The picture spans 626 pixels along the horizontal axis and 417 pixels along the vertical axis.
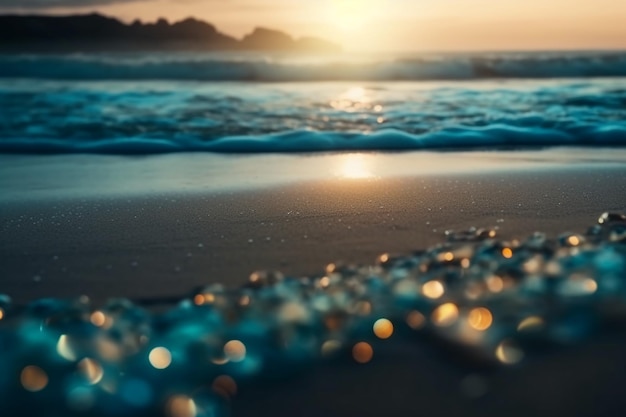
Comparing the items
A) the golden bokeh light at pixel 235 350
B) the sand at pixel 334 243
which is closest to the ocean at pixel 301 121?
the sand at pixel 334 243

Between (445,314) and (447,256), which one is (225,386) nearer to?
(445,314)

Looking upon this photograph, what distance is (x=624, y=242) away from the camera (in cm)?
195

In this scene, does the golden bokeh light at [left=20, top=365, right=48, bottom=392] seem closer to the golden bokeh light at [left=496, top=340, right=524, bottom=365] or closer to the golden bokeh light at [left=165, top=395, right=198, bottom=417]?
the golden bokeh light at [left=165, top=395, right=198, bottom=417]

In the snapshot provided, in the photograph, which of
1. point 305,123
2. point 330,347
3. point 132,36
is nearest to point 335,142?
point 305,123

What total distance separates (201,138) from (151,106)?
2.08m

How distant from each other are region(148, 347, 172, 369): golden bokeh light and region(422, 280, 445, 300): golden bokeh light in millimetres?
598

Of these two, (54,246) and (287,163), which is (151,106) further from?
(54,246)

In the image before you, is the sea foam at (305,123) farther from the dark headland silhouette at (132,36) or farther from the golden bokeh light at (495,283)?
the dark headland silhouette at (132,36)

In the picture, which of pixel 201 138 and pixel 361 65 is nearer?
pixel 201 138

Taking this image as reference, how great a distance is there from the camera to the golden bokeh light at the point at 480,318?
1372mm

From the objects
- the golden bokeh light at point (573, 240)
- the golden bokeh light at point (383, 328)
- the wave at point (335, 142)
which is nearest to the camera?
the golden bokeh light at point (383, 328)

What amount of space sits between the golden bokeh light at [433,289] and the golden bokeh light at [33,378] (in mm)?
808

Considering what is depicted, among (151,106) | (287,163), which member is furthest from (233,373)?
(151,106)

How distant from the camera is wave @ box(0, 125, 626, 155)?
14.3 feet
